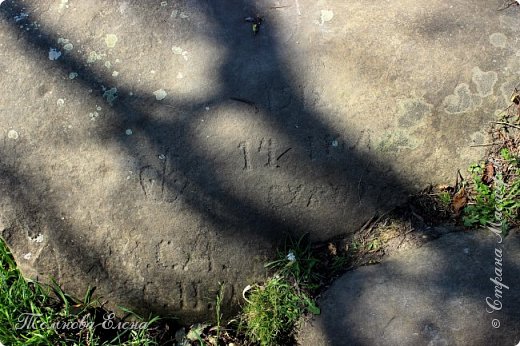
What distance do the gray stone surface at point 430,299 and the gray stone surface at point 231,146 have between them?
35 centimetres

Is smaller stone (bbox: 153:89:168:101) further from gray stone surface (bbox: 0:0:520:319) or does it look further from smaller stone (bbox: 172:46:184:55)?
smaller stone (bbox: 172:46:184:55)

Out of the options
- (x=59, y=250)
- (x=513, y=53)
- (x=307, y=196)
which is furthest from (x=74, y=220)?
(x=513, y=53)

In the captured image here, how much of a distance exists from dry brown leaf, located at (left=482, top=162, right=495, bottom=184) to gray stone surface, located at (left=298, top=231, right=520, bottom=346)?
307mm

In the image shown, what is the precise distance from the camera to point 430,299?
245cm

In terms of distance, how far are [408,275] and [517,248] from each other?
0.53 metres

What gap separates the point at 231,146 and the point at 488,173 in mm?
1374

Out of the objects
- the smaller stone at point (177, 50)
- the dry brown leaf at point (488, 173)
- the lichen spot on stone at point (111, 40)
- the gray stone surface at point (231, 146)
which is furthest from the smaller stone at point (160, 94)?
the dry brown leaf at point (488, 173)

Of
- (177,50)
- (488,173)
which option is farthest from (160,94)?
(488,173)

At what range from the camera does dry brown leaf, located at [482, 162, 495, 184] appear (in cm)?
278

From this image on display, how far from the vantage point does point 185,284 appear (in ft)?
9.17

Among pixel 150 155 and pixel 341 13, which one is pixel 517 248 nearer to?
pixel 341 13

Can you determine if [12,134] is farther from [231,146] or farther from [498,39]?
[498,39]

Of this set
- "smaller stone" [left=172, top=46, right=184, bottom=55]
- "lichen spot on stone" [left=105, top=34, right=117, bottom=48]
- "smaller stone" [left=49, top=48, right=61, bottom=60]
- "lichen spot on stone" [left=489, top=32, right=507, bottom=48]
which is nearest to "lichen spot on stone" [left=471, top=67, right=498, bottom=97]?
"lichen spot on stone" [left=489, top=32, right=507, bottom=48]

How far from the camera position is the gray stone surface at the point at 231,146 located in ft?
9.21
